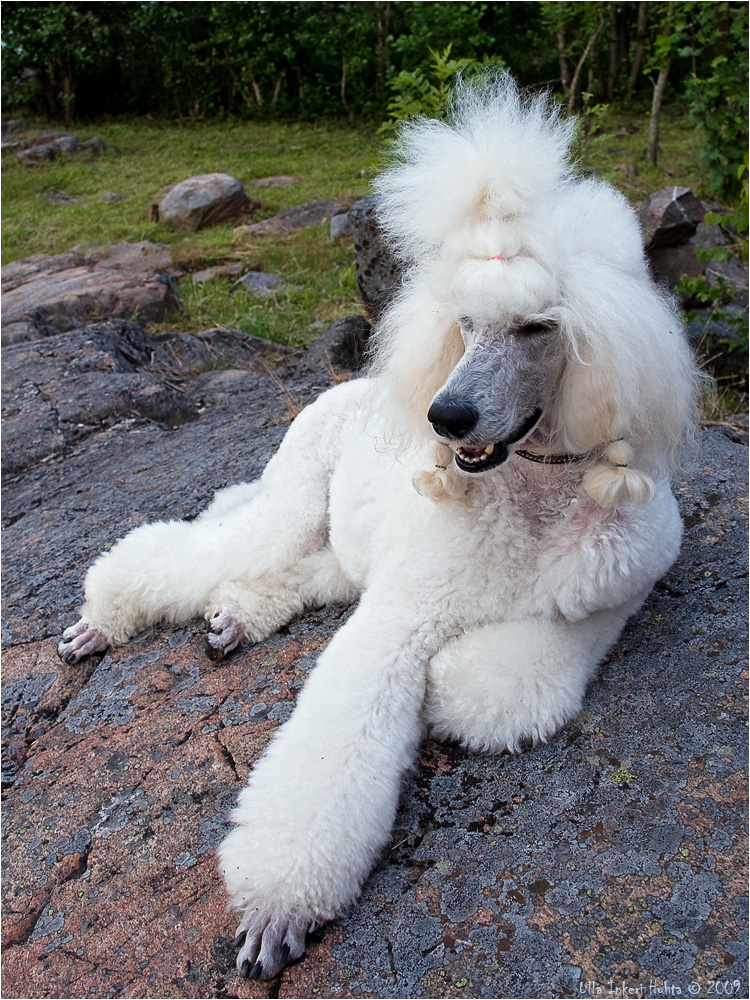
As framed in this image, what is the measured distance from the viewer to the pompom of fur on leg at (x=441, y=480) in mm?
2061

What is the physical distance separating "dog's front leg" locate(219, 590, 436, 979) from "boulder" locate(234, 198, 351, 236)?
26.7ft

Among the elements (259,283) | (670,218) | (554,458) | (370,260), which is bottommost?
(259,283)

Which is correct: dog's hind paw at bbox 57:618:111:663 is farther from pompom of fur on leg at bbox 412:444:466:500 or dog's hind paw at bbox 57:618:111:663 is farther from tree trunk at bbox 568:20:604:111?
tree trunk at bbox 568:20:604:111

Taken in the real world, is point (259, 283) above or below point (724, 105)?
below

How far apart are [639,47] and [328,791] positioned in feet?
41.4

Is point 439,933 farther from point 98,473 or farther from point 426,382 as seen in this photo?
point 98,473

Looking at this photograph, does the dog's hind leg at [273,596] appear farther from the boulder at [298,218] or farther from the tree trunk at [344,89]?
the tree trunk at [344,89]

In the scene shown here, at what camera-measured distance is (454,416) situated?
5.78 feet

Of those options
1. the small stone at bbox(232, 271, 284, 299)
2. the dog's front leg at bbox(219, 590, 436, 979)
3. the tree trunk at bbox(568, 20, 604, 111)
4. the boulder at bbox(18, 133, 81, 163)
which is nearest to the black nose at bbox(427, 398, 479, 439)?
the dog's front leg at bbox(219, 590, 436, 979)

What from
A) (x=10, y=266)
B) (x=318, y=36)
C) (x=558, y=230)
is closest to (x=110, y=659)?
(x=558, y=230)

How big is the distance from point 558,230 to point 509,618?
99 cm

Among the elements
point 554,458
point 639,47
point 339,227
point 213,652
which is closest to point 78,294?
point 339,227

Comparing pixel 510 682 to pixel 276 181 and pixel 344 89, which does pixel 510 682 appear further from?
pixel 344 89

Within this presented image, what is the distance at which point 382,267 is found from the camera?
5273 millimetres
